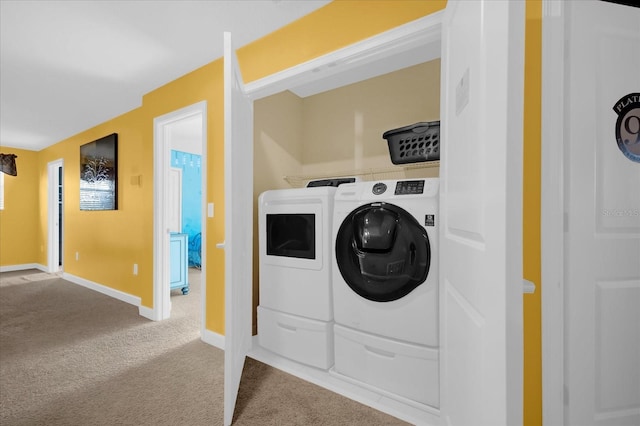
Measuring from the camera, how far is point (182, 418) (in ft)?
5.00

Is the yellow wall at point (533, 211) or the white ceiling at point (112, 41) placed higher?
the white ceiling at point (112, 41)

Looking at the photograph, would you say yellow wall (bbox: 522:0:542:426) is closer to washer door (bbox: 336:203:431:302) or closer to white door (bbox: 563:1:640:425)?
white door (bbox: 563:1:640:425)

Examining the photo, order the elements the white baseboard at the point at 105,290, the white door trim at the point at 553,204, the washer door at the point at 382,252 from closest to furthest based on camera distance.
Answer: the white door trim at the point at 553,204 < the washer door at the point at 382,252 < the white baseboard at the point at 105,290

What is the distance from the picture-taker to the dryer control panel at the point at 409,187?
164cm

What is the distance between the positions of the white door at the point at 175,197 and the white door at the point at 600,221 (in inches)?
223

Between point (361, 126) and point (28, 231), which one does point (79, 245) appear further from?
point (361, 126)

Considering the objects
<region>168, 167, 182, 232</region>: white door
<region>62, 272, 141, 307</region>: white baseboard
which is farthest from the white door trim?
<region>168, 167, 182, 232</region>: white door

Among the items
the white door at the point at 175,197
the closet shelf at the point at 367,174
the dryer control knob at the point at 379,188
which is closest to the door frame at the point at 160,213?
the closet shelf at the point at 367,174

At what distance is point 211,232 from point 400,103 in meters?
1.97

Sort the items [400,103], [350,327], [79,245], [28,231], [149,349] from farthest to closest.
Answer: [28,231], [79,245], [400,103], [149,349], [350,327]

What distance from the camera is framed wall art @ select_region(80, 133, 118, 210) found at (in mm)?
3917

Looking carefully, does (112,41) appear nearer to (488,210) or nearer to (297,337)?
(297,337)

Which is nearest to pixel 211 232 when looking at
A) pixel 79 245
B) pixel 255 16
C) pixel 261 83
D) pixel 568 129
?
pixel 261 83

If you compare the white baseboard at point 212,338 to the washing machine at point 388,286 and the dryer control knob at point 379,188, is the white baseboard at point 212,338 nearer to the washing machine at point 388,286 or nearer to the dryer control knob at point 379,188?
the washing machine at point 388,286
